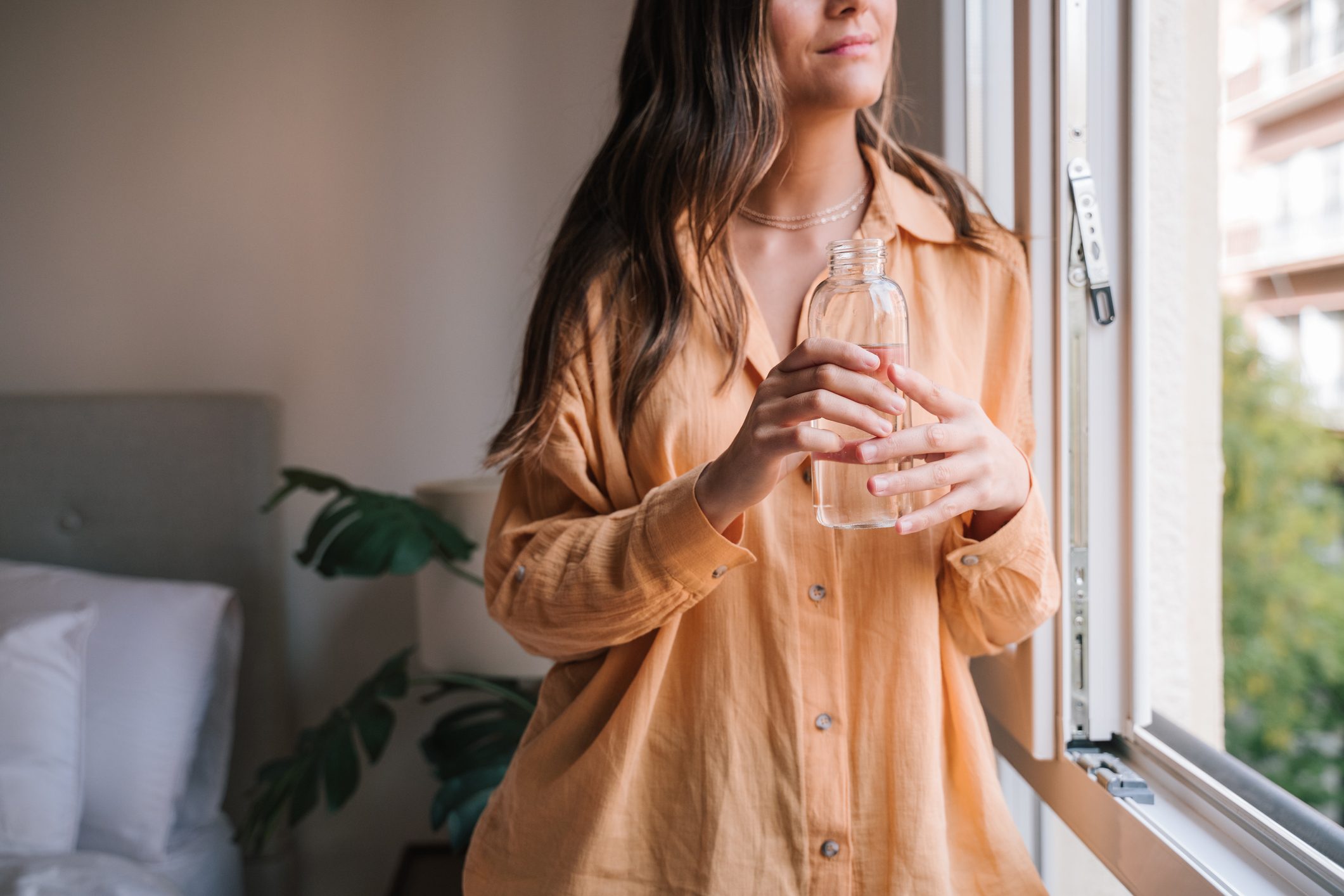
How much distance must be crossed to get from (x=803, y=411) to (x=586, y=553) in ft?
0.93

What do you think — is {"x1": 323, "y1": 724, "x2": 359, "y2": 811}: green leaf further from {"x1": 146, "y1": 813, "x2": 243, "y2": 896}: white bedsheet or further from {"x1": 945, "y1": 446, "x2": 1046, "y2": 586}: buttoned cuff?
{"x1": 945, "y1": 446, "x2": 1046, "y2": 586}: buttoned cuff

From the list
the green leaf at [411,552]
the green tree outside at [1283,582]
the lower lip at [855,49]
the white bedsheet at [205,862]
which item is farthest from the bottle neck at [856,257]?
the green tree outside at [1283,582]

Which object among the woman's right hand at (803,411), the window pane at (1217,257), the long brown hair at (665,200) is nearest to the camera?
the woman's right hand at (803,411)

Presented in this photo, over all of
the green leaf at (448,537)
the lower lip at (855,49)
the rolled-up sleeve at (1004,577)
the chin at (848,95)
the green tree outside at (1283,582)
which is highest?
the lower lip at (855,49)

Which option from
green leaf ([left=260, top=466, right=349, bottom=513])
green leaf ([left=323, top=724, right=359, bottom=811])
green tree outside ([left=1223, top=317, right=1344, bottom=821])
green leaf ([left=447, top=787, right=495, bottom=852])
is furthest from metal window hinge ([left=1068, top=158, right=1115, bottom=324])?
green tree outside ([left=1223, top=317, right=1344, bottom=821])

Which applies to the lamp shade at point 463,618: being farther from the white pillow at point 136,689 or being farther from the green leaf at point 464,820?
the white pillow at point 136,689

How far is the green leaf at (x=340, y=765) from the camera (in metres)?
1.67

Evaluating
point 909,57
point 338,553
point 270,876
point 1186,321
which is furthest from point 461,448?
point 1186,321

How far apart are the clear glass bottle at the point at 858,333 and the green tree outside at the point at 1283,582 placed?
4407mm

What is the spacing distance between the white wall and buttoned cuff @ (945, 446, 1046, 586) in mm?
1377

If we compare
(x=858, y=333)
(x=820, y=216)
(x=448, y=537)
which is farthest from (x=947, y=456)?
(x=448, y=537)

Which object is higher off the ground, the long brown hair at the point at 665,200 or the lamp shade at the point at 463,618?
the long brown hair at the point at 665,200

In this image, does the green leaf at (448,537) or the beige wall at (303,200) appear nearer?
the green leaf at (448,537)

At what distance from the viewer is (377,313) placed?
2051 millimetres
